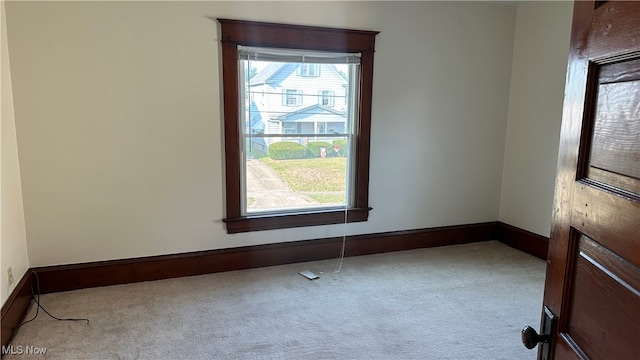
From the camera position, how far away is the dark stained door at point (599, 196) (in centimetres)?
77

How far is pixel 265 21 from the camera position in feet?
10.4

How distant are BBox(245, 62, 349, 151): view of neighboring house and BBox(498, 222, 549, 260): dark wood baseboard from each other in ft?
6.57

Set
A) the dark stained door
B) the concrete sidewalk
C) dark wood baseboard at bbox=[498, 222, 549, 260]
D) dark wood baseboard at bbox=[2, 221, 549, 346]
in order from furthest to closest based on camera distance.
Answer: dark wood baseboard at bbox=[498, 222, 549, 260], the concrete sidewalk, dark wood baseboard at bbox=[2, 221, 549, 346], the dark stained door

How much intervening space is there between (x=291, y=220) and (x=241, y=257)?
51 cm

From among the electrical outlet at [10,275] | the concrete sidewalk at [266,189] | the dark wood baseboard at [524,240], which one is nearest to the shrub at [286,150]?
the concrete sidewalk at [266,189]

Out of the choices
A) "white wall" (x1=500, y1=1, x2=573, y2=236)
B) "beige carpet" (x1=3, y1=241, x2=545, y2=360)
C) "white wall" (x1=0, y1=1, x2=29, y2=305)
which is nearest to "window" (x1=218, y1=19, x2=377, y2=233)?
"beige carpet" (x1=3, y1=241, x2=545, y2=360)

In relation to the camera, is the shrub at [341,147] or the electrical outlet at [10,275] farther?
the shrub at [341,147]

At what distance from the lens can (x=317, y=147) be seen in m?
3.53

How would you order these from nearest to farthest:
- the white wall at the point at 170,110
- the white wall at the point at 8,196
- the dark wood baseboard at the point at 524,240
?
the white wall at the point at 8,196
the white wall at the point at 170,110
the dark wood baseboard at the point at 524,240

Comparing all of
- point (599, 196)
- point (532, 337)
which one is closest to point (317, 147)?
point (532, 337)

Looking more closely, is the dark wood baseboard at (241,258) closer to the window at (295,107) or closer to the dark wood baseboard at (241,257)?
the dark wood baseboard at (241,257)

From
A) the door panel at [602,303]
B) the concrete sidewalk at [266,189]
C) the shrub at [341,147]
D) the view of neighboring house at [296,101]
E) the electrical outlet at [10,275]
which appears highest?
the view of neighboring house at [296,101]

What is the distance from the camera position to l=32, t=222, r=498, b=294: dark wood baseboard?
3.01 meters

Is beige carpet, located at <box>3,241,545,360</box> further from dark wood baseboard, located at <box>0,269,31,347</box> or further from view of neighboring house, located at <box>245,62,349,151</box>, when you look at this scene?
view of neighboring house, located at <box>245,62,349,151</box>
